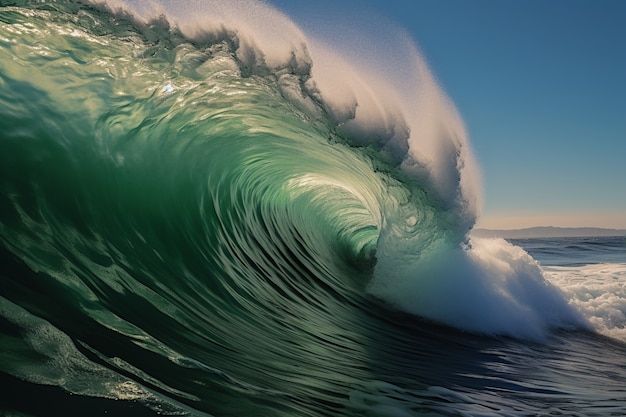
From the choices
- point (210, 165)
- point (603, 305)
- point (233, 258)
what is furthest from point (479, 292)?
point (210, 165)

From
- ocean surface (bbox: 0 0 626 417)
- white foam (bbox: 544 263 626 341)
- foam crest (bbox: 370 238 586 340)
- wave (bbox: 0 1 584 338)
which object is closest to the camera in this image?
ocean surface (bbox: 0 0 626 417)

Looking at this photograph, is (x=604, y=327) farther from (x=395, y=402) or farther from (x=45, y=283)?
(x=45, y=283)

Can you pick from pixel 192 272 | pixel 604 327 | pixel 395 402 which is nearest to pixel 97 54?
pixel 192 272

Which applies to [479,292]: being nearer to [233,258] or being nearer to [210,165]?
[233,258]

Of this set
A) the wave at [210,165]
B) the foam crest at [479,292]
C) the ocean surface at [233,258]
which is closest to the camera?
the ocean surface at [233,258]

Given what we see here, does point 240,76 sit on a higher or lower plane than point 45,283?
higher

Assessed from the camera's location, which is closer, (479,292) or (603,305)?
(479,292)

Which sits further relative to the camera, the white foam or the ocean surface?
the white foam

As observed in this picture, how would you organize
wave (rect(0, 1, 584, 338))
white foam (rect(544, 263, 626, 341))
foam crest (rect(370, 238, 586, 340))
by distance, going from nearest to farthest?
1. wave (rect(0, 1, 584, 338))
2. foam crest (rect(370, 238, 586, 340))
3. white foam (rect(544, 263, 626, 341))
